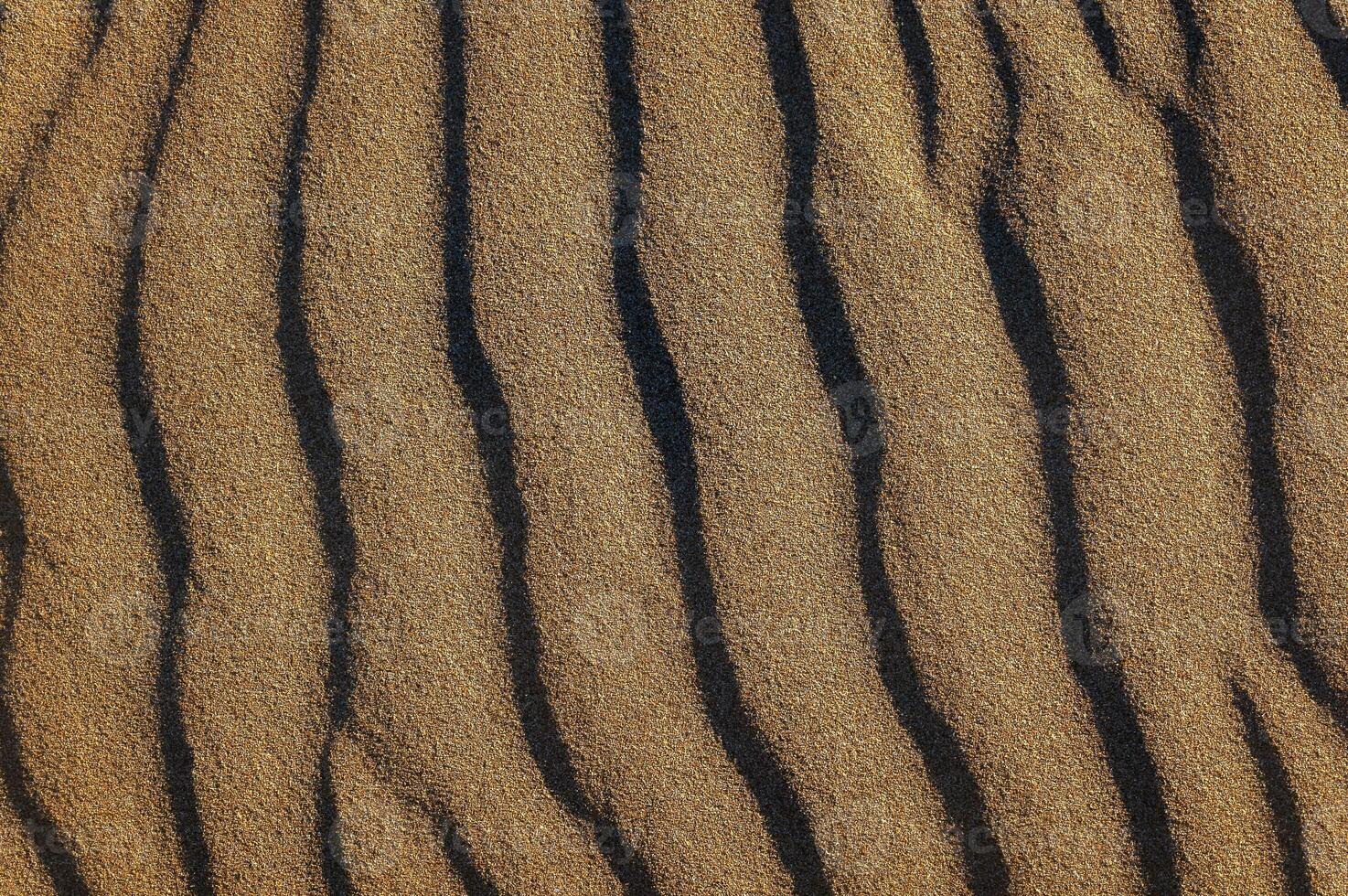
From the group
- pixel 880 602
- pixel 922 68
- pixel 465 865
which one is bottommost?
pixel 465 865

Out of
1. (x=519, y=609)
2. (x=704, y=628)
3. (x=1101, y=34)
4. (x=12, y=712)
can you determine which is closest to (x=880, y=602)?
(x=704, y=628)

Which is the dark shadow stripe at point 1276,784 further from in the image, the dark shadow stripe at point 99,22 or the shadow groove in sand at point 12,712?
the dark shadow stripe at point 99,22

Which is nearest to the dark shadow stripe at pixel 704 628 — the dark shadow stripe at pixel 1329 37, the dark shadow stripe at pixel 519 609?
the dark shadow stripe at pixel 519 609

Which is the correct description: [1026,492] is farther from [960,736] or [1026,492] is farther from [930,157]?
[930,157]

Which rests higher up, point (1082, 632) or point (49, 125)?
point (49, 125)

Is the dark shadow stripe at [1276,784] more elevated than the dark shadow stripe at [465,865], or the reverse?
the dark shadow stripe at [465,865]

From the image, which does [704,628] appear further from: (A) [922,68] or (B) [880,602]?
(A) [922,68]
